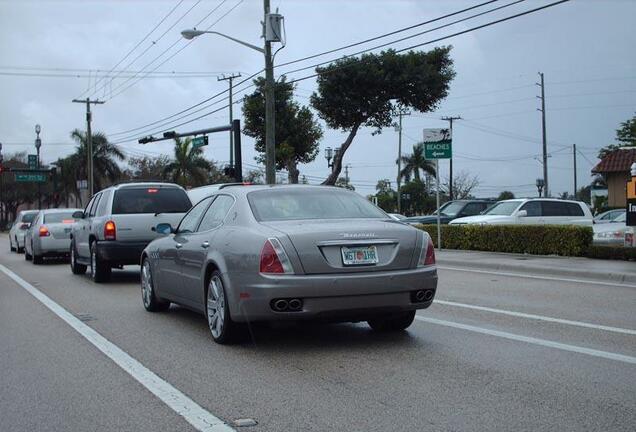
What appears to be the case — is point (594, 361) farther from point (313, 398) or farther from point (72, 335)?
point (72, 335)

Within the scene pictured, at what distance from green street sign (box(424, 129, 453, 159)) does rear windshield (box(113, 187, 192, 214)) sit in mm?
7731

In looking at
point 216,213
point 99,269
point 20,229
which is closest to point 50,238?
point 99,269

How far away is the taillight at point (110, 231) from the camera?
13.6 metres

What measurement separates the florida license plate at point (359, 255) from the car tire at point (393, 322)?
0.98 meters

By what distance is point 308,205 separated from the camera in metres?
7.74

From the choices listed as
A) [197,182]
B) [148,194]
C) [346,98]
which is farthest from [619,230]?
[197,182]

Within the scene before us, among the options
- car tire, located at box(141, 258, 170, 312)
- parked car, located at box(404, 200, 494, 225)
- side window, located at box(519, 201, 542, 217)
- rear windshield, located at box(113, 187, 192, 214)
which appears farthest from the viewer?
parked car, located at box(404, 200, 494, 225)

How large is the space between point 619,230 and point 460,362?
1362 centimetres

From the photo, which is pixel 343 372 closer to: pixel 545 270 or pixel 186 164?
pixel 545 270

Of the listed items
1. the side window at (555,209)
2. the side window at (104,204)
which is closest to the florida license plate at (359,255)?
the side window at (104,204)

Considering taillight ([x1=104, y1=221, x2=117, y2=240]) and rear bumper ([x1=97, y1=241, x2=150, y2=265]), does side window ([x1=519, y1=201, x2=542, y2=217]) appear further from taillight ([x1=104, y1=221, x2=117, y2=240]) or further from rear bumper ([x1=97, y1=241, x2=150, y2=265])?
taillight ([x1=104, y1=221, x2=117, y2=240])

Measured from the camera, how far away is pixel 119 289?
13.0 m

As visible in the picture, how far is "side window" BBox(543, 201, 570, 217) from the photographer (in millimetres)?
21266

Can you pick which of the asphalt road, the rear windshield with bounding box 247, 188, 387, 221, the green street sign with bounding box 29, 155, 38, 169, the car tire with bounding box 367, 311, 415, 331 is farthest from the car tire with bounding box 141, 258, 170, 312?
the green street sign with bounding box 29, 155, 38, 169
